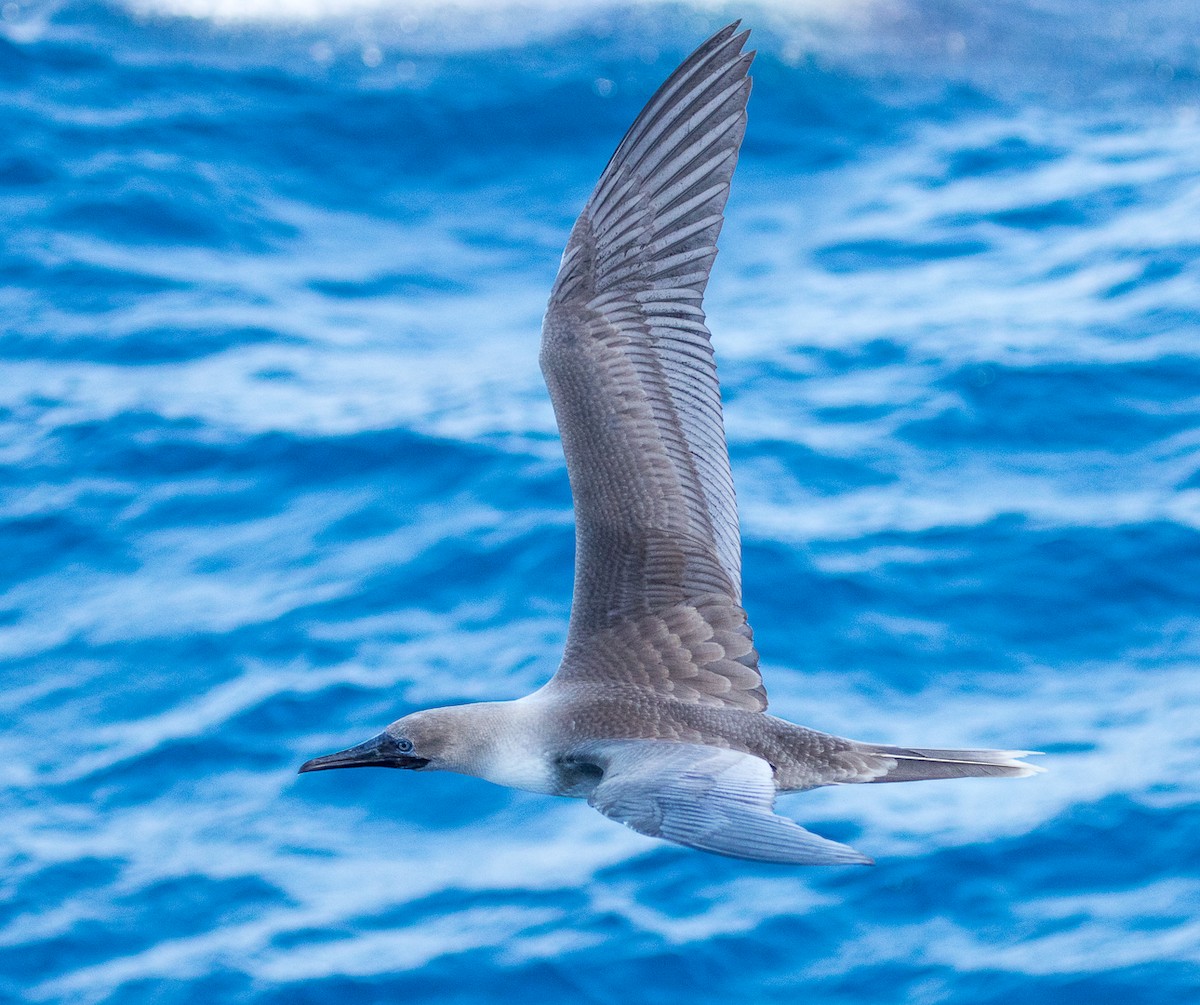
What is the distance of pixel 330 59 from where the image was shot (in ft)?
46.2

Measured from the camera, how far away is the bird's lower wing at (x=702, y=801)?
5.03 metres

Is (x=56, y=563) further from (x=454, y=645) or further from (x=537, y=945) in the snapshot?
(x=537, y=945)

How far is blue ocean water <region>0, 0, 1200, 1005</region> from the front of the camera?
792 cm

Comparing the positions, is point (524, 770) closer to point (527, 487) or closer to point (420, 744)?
point (420, 744)

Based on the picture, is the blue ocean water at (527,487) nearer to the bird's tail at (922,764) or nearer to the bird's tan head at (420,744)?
the bird's tail at (922,764)

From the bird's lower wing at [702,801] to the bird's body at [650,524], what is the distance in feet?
0.51

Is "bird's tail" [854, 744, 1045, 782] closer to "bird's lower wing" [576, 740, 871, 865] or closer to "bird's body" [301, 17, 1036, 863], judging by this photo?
"bird's body" [301, 17, 1036, 863]

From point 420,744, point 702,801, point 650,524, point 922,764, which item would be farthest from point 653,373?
point 702,801

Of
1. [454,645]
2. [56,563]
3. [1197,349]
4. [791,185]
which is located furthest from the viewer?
[791,185]

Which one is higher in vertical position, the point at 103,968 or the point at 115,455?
the point at 115,455

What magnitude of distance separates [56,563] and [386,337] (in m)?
2.84

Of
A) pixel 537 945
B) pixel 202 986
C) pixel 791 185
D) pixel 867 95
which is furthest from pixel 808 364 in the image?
pixel 202 986

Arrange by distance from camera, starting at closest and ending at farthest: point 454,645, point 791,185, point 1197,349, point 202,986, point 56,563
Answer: point 202,986
point 454,645
point 56,563
point 1197,349
point 791,185

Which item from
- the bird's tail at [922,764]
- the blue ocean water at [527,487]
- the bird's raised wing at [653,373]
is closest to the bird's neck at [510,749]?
the bird's raised wing at [653,373]
